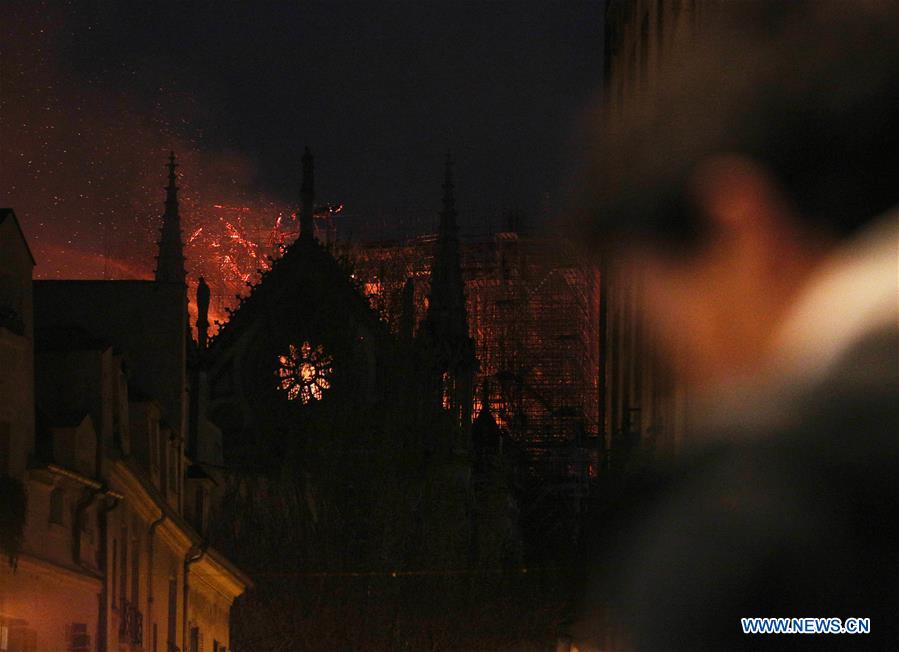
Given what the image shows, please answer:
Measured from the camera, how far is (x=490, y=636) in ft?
206

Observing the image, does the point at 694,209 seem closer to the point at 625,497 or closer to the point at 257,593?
the point at 625,497

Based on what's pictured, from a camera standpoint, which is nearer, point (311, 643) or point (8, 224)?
point (8, 224)

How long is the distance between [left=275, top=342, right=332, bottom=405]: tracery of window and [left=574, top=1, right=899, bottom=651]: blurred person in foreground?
5650 centimetres

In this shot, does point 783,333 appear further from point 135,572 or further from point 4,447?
point 135,572

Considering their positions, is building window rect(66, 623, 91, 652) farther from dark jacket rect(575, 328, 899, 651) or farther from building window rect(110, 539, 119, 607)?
dark jacket rect(575, 328, 899, 651)

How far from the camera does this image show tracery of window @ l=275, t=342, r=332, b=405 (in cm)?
9119

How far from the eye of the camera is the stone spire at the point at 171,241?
8631 cm

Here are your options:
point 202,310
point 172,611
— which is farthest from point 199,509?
point 202,310

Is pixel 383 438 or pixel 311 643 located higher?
pixel 383 438

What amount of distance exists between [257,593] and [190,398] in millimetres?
13822

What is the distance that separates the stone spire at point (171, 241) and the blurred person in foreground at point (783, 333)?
52646mm

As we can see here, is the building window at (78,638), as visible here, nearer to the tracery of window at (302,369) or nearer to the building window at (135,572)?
the building window at (135,572)

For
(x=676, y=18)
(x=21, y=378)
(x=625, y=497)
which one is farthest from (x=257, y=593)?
(x=21, y=378)

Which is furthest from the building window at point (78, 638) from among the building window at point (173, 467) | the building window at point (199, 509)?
the building window at point (199, 509)
